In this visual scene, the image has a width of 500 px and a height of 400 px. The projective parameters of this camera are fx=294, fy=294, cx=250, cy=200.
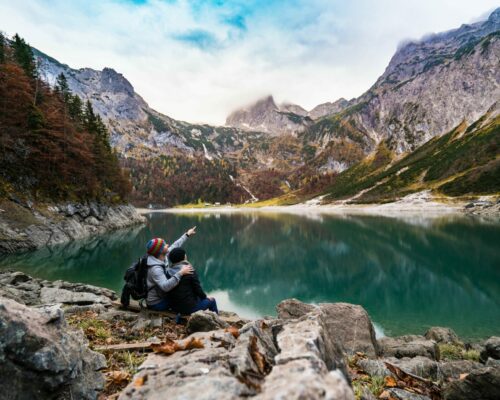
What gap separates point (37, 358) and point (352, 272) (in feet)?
125

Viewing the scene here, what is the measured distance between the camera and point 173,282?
9.77m

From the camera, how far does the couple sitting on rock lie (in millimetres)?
9992

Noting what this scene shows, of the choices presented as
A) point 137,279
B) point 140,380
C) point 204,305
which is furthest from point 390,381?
point 137,279

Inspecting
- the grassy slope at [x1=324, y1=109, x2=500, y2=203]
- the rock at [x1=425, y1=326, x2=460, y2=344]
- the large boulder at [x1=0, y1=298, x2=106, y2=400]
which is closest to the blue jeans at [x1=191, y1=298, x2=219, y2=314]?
the large boulder at [x1=0, y1=298, x2=106, y2=400]

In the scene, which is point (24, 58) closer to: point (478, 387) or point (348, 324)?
point (348, 324)

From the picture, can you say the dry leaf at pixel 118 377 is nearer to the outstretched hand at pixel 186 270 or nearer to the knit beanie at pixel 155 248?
the outstretched hand at pixel 186 270

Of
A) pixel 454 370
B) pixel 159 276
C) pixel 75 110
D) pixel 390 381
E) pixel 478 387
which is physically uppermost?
pixel 75 110

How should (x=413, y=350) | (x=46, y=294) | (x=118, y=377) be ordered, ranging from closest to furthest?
(x=118, y=377) < (x=413, y=350) < (x=46, y=294)

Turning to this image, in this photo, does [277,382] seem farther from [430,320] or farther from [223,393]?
[430,320]

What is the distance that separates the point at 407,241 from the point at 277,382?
60.0m

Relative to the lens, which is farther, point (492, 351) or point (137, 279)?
point (492, 351)

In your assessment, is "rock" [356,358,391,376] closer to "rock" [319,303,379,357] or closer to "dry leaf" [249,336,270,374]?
"rock" [319,303,379,357]

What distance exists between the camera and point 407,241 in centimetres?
5494

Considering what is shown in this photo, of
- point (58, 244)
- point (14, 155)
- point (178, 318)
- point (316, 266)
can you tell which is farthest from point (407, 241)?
point (14, 155)
